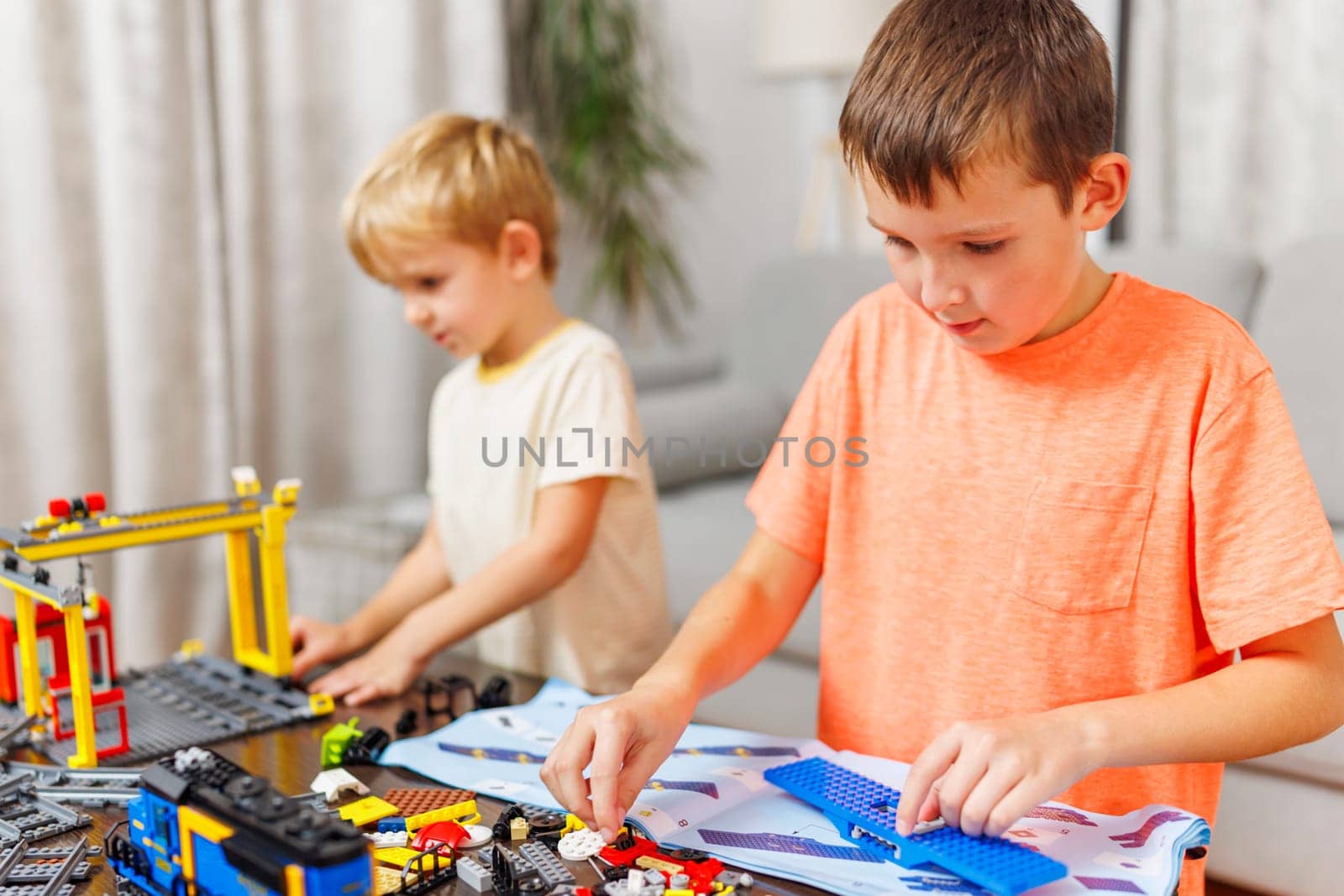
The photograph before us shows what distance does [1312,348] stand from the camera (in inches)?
72.0

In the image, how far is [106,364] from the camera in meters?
2.13

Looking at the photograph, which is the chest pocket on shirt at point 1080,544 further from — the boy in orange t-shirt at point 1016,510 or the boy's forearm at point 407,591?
the boy's forearm at point 407,591

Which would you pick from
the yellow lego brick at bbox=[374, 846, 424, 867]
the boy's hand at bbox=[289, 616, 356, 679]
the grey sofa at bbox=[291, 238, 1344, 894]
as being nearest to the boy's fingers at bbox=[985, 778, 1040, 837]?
the yellow lego brick at bbox=[374, 846, 424, 867]

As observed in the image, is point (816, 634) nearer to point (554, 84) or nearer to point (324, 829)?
point (324, 829)

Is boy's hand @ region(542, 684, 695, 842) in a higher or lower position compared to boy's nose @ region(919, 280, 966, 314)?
lower

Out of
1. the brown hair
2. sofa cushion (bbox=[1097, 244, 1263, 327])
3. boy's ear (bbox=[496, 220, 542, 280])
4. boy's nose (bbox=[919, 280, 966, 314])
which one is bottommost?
sofa cushion (bbox=[1097, 244, 1263, 327])

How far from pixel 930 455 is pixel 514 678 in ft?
1.40

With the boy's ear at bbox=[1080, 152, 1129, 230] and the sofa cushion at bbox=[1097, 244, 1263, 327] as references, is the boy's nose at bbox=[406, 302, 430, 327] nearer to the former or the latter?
the boy's ear at bbox=[1080, 152, 1129, 230]

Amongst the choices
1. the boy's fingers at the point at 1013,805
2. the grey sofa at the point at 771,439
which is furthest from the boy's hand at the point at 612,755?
the grey sofa at the point at 771,439

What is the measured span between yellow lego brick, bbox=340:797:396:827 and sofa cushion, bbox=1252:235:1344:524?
148 cm

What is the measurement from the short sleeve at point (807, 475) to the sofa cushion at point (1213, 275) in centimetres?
112

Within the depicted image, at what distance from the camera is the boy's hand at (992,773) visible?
65 cm

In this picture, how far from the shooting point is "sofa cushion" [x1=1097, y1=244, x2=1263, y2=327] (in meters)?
1.94

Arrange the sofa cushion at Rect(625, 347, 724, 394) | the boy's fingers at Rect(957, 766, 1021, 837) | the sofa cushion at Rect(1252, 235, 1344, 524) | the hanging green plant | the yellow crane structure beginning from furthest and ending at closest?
the hanging green plant → the sofa cushion at Rect(625, 347, 724, 394) → the sofa cushion at Rect(1252, 235, 1344, 524) → the yellow crane structure → the boy's fingers at Rect(957, 766, 1021, 837)
